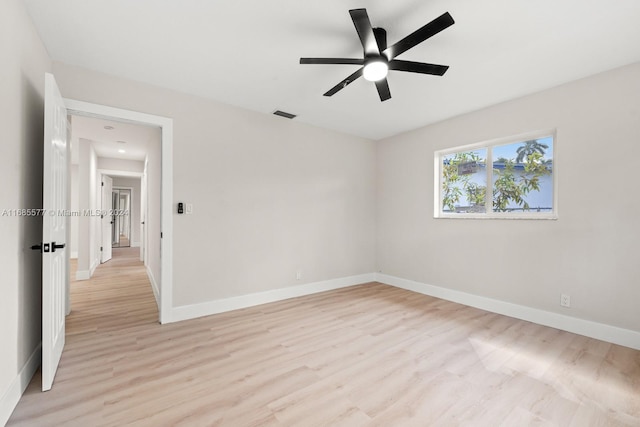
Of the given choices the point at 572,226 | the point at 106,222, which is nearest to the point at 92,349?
the point at 572,226

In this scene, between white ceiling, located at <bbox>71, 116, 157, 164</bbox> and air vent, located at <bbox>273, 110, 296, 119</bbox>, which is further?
white ceiling, located at <bbox>71, 116, 157, 164</bbox>

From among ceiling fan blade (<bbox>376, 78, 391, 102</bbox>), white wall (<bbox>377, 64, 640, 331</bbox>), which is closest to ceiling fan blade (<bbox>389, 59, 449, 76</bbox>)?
ceiling fan blade (<bbox>376, 78, 391, 102</bbox>)

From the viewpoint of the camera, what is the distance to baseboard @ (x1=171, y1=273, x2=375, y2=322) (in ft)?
10.4

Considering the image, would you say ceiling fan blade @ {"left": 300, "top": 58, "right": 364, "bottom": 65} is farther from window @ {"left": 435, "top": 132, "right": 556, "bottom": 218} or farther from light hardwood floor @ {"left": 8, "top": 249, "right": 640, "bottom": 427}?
window @ {"left": 435, "top": 132, "right": 556, "bottom": 218}

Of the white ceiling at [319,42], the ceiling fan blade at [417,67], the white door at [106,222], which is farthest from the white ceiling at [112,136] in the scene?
the ceiling fan blade at [417,67]

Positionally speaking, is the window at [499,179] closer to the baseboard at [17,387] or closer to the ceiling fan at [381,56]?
the ceiling fan at [381,56]

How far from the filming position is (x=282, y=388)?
1900 millimetres

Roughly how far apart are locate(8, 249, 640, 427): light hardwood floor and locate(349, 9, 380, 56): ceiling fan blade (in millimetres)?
2325

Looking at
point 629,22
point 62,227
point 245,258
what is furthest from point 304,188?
point 629,22

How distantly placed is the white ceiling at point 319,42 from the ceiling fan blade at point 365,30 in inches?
8.1

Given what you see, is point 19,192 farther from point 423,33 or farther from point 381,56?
point 423,33

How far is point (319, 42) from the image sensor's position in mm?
2254

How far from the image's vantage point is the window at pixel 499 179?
3.17 meters

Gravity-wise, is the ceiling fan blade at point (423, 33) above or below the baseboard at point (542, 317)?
above
